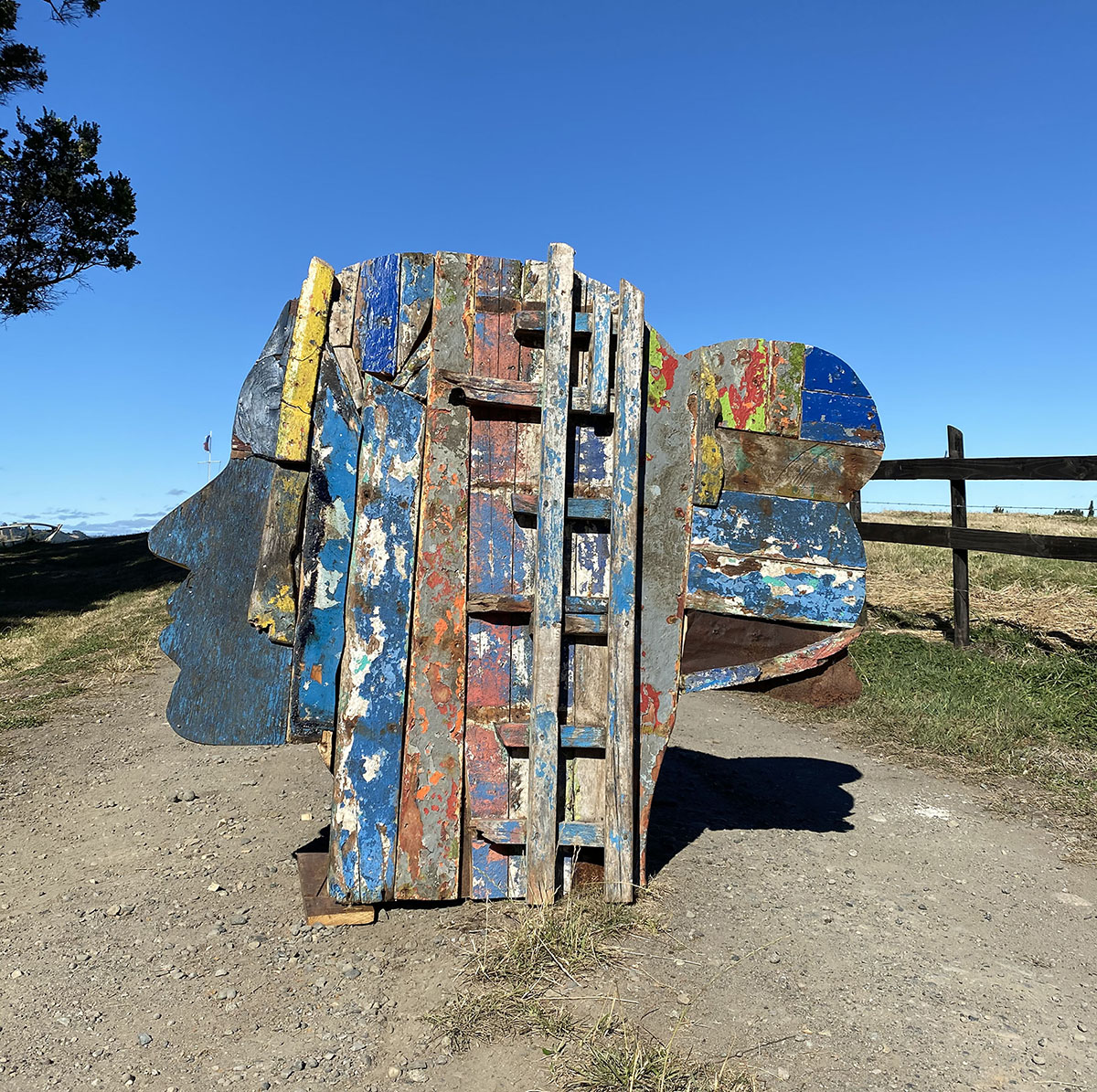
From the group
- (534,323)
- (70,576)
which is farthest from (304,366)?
(70,576)

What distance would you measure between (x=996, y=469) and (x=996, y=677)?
6.27ft

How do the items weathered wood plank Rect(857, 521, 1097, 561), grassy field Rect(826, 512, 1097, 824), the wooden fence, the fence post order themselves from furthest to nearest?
the fence post, the wooden fence, weathered wood plank Rect(857, 521, 1097, 561), grassy field Rect(826, 512, 1097, 824)

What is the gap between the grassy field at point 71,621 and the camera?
23.2 feet

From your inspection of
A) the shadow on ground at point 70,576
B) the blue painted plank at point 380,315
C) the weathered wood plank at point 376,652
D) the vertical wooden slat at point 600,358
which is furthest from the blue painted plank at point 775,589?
the shadow on ground at point 70,576

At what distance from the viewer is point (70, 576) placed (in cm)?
1398

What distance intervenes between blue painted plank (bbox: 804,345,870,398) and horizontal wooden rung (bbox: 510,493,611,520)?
37.6 inches

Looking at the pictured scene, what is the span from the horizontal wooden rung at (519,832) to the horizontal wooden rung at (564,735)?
11.4 inches

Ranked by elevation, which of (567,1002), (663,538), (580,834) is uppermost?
(663,538)

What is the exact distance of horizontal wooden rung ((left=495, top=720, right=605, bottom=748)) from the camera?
2988 mm

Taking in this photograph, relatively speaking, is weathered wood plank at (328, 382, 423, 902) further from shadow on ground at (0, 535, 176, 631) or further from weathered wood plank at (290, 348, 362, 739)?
shadow on ground at (0, 535, 176, 631)

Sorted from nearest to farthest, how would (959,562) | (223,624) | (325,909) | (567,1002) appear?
(567,1002) < (325,909) < (223,624) < (959,562)

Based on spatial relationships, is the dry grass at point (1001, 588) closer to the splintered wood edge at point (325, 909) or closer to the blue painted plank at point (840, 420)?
the blue painted plank at point (840, 420)

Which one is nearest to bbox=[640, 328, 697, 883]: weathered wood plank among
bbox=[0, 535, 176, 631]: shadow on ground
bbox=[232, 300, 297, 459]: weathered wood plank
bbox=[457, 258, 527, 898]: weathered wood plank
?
bbox=[457, 258, 527, 898]: weathered wood plank

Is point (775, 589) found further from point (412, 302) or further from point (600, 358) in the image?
point (412, 302)
